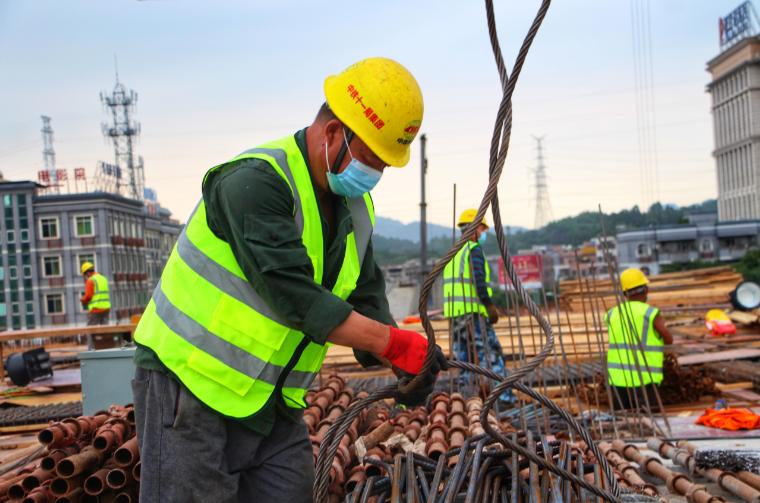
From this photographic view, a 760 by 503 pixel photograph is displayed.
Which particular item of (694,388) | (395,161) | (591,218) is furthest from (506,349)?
(591,218)

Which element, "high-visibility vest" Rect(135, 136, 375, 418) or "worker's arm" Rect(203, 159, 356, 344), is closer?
"worker's arm" Rect(203, 159, 356, 344)

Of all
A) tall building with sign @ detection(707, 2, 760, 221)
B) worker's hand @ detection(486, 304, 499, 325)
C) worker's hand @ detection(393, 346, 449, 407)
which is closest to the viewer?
worker's hand @ detection(393, 346, 449, 407)

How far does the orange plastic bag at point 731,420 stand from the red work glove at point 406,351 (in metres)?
4.66

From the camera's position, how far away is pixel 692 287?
20.0 meters

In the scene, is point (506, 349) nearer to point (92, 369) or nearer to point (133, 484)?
point (92, 369)

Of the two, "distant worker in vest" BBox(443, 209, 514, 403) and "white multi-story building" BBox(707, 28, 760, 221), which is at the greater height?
"white multi-story building" BBox(707, 28, 760, 221)

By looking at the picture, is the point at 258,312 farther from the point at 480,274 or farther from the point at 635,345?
the point at 480,274

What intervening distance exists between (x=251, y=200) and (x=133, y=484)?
191 centimetres

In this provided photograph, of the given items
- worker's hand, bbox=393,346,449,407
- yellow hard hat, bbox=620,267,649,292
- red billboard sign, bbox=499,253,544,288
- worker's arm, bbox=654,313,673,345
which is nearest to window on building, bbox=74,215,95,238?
red billboard sign, bbox=499,253,544,288

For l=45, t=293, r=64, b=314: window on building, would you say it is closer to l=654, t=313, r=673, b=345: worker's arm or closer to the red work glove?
l=654, t=313, r=673, b=345: worker's arm

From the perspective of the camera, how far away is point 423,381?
2.42m

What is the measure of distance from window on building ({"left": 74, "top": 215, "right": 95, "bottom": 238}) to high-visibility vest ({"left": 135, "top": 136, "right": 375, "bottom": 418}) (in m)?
49.7

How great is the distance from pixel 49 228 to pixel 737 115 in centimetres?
6014

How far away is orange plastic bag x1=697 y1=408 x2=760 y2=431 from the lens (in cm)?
604
